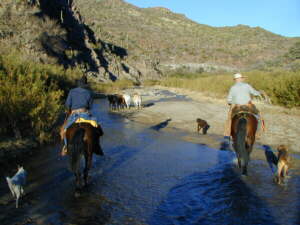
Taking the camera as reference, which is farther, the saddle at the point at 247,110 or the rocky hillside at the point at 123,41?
the rocky hillside at the point at 123,41

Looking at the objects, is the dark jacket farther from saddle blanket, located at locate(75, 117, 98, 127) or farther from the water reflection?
the water reflection

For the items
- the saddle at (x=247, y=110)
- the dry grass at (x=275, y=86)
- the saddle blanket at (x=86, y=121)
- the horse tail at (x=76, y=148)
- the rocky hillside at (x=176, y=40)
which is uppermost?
the rocky hillside at (x=176, y=40)

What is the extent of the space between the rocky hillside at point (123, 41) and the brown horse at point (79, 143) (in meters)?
9.80

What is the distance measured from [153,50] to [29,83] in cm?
10772

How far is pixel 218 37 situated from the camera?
5423 inches

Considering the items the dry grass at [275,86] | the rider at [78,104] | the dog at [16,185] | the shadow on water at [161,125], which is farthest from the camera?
the dry grass at [275,86]

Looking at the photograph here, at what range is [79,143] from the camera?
20.5 ft

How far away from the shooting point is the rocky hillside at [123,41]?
127 feet

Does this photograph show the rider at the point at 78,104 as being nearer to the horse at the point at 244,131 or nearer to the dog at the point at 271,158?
the horse at the point at 244,131

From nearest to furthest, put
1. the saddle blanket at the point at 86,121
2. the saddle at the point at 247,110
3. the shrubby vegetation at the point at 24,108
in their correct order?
the saddle blanket at the point at 86,121 < the saddle at the point at 247,110 < the shrubby vegetation at the point at 24,108

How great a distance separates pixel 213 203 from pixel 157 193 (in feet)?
4.24

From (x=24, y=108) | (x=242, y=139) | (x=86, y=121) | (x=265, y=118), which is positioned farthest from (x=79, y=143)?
(x=265, y=118)

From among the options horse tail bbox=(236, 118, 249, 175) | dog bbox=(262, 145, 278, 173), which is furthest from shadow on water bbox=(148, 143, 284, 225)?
dog bbox=(262, 145, 278, 173)

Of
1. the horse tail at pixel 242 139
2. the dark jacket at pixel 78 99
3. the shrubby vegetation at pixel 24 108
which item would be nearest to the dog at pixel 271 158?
the horse tail at pixel 242 139
